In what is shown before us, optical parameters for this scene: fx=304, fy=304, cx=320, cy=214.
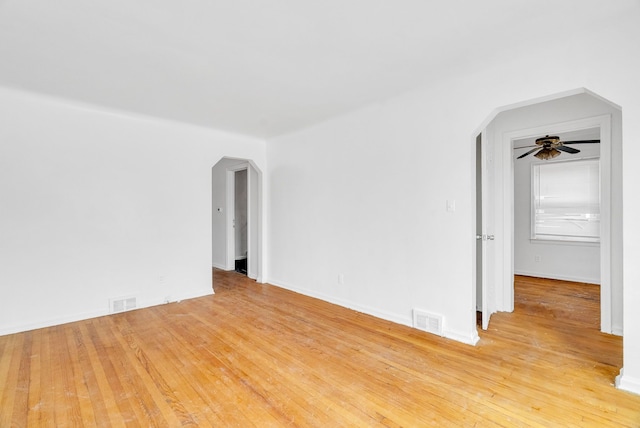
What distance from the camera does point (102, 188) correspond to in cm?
355

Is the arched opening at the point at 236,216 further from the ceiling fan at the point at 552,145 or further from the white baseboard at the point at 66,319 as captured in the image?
the ceiling fan at the point at 552,145

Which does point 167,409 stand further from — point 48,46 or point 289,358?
point 48,46

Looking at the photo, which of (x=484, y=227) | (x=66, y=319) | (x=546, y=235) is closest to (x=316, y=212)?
(x=484, y=227)

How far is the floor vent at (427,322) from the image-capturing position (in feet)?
9.58

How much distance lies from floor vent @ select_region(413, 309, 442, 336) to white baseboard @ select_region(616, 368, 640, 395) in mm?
1222

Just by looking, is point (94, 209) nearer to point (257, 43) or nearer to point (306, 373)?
point (257, 43)

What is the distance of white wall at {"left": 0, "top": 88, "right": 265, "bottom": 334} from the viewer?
10.1ft

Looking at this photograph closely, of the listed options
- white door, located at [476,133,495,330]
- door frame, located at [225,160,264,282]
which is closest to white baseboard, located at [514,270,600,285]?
white door, located at [476,133,495,330]

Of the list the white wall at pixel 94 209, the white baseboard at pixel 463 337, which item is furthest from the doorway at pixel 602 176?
the white wall at pixel 94 209

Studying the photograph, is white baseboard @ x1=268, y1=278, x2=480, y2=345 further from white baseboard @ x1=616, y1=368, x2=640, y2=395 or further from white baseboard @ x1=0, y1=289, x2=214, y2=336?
white baseboard @ x1=0, y1=289, x2=214, y2=336

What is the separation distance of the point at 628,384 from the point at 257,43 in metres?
3.41

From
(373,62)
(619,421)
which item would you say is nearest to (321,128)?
(373,62)

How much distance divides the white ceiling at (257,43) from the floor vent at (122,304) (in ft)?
7.45

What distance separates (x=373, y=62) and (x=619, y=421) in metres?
2.82
